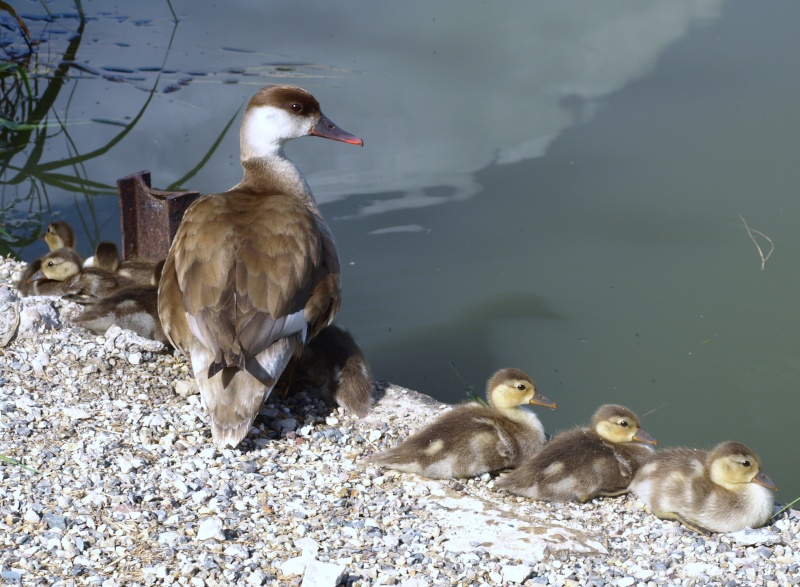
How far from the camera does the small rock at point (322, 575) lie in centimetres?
310

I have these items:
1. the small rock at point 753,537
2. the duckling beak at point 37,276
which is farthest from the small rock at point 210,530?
the duckling beak at point 37,276

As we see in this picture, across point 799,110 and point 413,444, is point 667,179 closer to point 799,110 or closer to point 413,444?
point 799,110

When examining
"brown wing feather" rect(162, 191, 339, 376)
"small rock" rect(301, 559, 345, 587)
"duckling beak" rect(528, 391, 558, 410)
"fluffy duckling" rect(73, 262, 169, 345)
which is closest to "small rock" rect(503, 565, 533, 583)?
"small rock" rect(301, 559, 345, 587)

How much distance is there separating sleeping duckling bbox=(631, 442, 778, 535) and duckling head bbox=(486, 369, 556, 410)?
2.05 ft

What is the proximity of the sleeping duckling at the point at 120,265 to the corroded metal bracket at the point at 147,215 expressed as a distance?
165mm

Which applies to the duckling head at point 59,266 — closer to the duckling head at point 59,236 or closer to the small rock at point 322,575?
the duckling head at point 59,236

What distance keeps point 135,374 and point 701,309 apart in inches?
128

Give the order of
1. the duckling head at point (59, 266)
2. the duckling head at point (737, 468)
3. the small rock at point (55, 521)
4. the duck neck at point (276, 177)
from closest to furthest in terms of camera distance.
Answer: the small rock at point (55, 521) < the duckling head at point (737, 468) < the duck neck at point (276, 177) < the duckling head at point (59, 266)

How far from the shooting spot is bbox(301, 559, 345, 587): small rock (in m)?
3.10

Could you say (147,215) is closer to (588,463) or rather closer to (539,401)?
(539,401)

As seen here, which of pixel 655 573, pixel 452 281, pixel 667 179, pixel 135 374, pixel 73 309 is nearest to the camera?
pixel 655 573

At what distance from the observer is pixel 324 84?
8875mm

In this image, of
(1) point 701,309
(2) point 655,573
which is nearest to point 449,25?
(1) point 701,309

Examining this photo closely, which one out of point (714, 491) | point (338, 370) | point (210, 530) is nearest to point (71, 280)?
point (338, 370)
